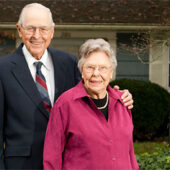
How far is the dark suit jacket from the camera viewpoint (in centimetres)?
269

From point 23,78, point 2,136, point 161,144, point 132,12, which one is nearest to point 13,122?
point 2,136

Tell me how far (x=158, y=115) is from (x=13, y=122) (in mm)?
6838

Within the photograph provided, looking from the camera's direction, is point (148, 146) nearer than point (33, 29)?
No

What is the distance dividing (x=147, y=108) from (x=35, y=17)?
6.71m

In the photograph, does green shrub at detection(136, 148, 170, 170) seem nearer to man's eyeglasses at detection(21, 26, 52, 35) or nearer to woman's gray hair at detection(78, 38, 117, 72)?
woman's gray hair at detection(78, 38, 117, 72)

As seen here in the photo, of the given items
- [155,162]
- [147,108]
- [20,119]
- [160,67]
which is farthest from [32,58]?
[160,67]

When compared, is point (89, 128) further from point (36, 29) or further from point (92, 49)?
point (36, 29)

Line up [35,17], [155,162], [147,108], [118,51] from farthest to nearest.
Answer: [118,51]
[147,108]
[155,162]
[35,17]

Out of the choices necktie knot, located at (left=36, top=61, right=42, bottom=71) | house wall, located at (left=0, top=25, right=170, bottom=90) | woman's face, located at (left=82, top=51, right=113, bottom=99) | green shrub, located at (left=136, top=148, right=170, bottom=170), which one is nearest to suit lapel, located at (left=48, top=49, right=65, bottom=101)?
necktie knot, located at (left=36, top=61, right=42, bottom=71)

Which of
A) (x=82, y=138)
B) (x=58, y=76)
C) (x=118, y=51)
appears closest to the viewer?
(x=82, y=138)

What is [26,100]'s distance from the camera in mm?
2715

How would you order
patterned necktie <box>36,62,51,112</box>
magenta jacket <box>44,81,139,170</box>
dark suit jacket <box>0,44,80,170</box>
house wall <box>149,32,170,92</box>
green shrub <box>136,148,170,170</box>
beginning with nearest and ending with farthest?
magenta jacket <box>44,81,139,170</box>
dark suit jacket <box>0,44,80,170</box>
patterned necktie <box>36,62,51,112</box>
green shrub <box>136,148,170,170</box>
house wall <box>149,32,170,92</box>

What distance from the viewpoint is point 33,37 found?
2717 millimetres

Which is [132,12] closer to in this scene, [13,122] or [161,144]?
[161,144]
